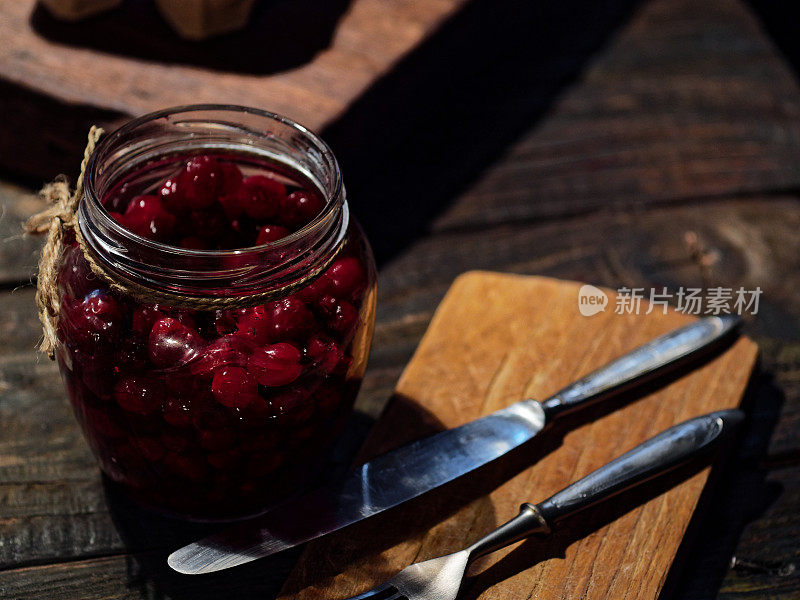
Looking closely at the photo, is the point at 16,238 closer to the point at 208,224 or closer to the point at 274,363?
the point at 208,224

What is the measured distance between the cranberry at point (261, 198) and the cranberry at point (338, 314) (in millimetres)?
114

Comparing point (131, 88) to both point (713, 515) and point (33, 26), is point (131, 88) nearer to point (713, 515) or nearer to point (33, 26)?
point (33, 26)

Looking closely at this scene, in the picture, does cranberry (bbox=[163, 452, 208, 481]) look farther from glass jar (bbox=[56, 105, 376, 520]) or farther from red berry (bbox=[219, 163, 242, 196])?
red berry (bbox=[219, 163, 242, 196])

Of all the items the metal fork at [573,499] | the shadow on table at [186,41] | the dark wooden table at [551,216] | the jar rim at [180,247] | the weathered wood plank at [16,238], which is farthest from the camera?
the shadow on table at [186,41]

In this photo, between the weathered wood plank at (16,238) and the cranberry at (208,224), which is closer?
the cranberry at (208,224)

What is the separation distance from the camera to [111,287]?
78cm

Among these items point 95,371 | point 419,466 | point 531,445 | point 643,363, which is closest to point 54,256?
point 95,371

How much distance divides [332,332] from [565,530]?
1.05 ft

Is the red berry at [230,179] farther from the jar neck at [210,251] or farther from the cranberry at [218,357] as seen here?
the cranberry at [218,357]

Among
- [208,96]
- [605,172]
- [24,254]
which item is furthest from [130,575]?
[605,172]

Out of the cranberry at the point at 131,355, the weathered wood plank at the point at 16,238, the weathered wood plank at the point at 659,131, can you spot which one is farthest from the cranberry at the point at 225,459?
the weathered wood plank at the point at 659,131

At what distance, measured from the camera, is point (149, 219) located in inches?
33.1

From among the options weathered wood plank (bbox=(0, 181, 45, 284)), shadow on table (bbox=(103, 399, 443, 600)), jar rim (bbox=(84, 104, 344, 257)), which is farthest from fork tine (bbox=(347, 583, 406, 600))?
weathered wood plank (bbox=(0, 181, 45, 284))

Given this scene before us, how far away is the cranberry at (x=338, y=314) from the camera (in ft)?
2.68
